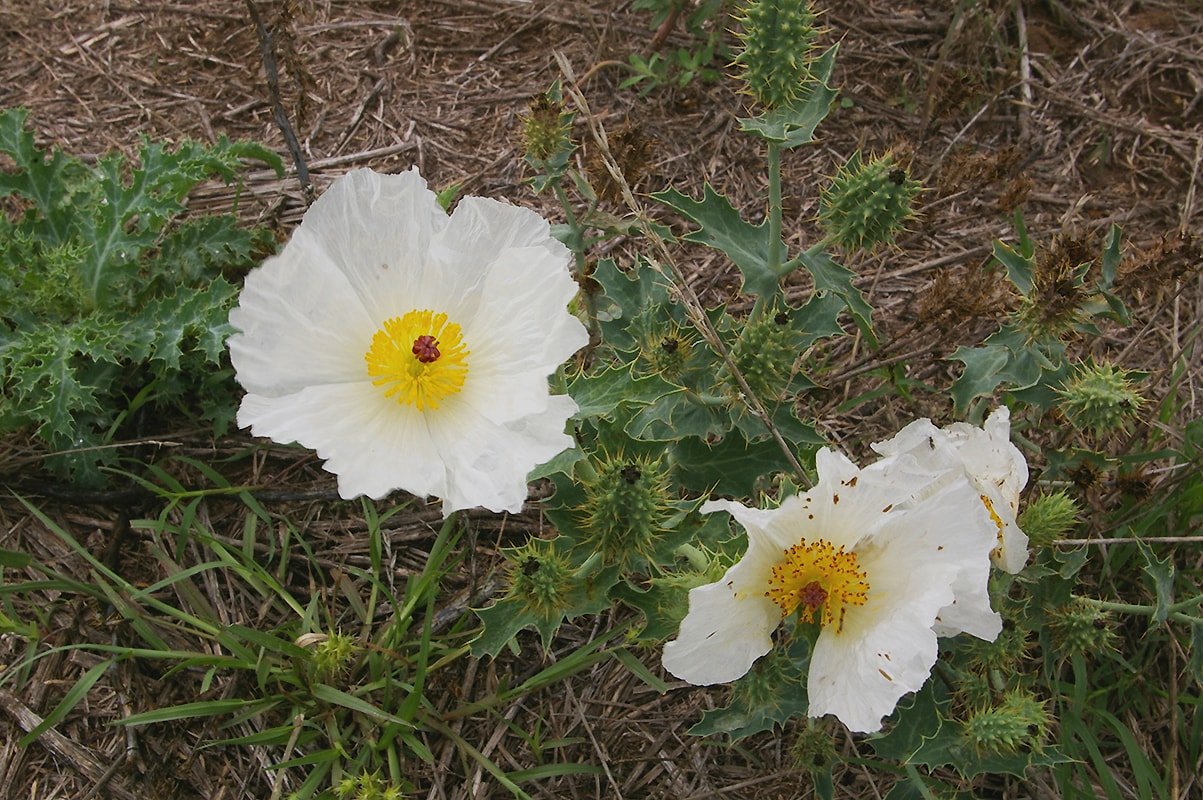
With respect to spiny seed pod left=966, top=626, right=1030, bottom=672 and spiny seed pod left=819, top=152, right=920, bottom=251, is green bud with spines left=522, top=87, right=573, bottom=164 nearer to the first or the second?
spiny seed pod left=819, top=152, right=920, bottom=251

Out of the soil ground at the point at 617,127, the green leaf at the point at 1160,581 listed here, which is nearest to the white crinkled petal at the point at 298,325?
the soil ground at the point at 617,127

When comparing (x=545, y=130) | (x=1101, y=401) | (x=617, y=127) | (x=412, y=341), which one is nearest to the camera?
(x=412, y=341)

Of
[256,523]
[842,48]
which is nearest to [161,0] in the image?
[256,523]

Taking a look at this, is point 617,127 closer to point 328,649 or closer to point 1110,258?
point 1110,258

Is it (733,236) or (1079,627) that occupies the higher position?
(733,236)

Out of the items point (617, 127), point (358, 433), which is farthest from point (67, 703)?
point (617, 127)

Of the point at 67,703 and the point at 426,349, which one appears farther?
the point at 67,703

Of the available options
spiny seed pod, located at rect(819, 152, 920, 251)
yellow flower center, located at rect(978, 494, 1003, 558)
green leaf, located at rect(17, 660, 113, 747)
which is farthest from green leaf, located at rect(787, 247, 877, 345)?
green leaf, located at rect(17, 660, 113, 747)
